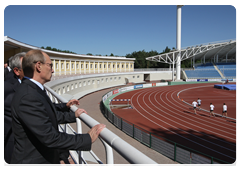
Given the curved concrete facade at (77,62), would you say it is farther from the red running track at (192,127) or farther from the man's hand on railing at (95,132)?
the man's hand on railing at (95,132)

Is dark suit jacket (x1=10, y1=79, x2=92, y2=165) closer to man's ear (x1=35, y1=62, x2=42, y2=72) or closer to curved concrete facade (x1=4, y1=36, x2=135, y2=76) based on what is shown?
man's ear (x1=35, y1=62, x2=42, y2=72)

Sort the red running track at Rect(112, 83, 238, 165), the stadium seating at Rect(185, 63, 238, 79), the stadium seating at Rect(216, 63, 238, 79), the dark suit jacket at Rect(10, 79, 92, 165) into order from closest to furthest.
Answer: the dark suit jacket at Rect(10, 79, 92, 165), the red running track at Rect(112, 83, 238, 165), the stadium seating at Rect(185, 63, 238, 79), the stadium seating at Rect(216, 63, 238, 79)

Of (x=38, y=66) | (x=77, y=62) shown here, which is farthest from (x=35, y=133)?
(x=77, y=62)

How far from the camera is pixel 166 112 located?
21969 millimetres

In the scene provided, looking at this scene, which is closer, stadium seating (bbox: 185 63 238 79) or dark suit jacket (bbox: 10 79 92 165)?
dark suit jacket (bbox: 10 79 92 165)

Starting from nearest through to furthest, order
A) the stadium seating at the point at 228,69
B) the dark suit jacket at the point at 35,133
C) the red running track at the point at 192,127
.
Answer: the dark suit jacket at the point at 35,133 < the red running track at the point at 192,127 < the stadium seating at the point at 228,69

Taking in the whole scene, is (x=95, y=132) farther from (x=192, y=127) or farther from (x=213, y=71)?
(x=213, y=71)

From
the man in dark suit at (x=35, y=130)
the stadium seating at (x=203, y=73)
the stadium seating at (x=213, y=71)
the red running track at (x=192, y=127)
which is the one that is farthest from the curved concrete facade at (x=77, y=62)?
the stadium seating at (x=213, y=71)

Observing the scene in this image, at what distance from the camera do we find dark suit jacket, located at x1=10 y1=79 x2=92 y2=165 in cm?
167

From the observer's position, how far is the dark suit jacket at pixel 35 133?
1671 millimetres

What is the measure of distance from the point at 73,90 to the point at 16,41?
39.0 ft

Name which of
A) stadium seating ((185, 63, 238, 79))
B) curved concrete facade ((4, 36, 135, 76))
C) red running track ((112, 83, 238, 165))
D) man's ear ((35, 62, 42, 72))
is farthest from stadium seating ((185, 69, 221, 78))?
man's ear ((35, 62, 42, 72))

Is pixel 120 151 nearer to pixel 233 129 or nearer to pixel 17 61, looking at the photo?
pixel 17 61
